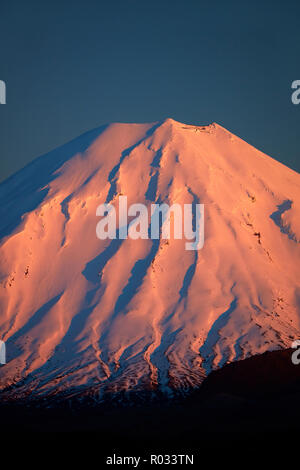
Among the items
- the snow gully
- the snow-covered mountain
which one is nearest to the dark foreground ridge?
the snow-covered mountain

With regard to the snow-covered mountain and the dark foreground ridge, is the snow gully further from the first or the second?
the dark foreground ridge

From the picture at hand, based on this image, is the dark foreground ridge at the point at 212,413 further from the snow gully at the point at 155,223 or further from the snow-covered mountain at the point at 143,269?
the snow gully at the point at 155,223

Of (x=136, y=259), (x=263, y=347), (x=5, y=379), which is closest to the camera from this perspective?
(x=5, y=379)

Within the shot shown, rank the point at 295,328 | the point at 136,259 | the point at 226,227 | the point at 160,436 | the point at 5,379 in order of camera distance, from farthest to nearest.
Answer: the point at 226,227, the point at 136,259, the point at 295,328, the point at 5,379, the point at 160,436

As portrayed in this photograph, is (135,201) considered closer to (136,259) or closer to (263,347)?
(136,259)

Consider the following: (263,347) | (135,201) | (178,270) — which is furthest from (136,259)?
(263,347)

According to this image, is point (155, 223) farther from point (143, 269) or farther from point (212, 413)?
point (212, 413)

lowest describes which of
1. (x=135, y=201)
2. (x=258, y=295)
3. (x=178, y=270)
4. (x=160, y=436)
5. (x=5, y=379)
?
(x=160, y=436)
